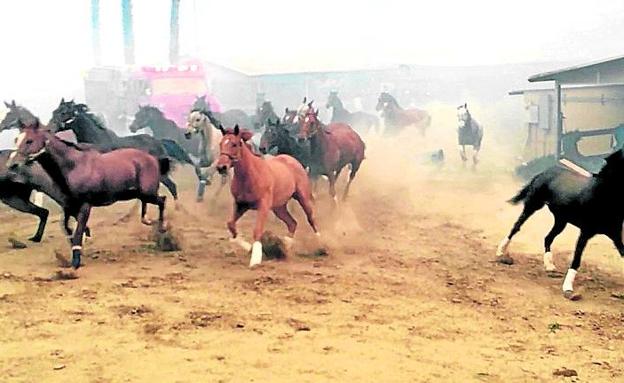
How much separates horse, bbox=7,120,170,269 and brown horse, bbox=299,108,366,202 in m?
3.13

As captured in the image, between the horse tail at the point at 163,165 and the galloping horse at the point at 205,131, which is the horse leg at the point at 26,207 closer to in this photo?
the horse tail at the point at 163,165

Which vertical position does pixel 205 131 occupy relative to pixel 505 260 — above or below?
above

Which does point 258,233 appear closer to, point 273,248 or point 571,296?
point 273,248

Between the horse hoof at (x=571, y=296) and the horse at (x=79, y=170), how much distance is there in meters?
4.59

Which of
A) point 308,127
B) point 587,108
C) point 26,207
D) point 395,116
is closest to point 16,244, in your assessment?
point 26,207

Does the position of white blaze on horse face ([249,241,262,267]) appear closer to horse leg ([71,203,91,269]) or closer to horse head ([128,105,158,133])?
horse leg ([71,203,91,269])

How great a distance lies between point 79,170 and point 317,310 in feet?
9.97

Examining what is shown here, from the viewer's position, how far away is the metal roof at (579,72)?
1402 centimetres

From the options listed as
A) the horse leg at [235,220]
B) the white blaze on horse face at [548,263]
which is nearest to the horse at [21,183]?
the horse leg at [235,220]

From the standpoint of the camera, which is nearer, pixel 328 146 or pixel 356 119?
pixel 328 146

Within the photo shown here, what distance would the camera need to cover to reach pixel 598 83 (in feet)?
48.0

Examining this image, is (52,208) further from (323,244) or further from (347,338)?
(347,338)

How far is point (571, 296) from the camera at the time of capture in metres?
5.90

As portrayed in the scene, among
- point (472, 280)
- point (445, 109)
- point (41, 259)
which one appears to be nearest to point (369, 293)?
point (472, 280)
